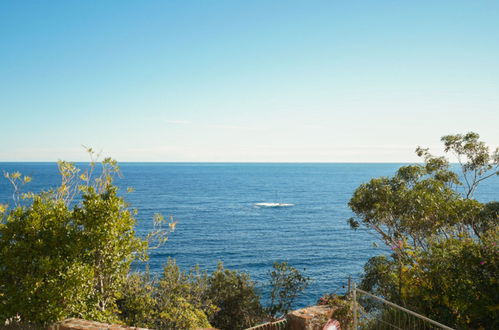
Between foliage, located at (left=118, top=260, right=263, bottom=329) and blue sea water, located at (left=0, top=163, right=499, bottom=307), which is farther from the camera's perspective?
blue sea water, located at (left=0, top=163, right=499, bottom=307)

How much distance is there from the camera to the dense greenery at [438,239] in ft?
25.9

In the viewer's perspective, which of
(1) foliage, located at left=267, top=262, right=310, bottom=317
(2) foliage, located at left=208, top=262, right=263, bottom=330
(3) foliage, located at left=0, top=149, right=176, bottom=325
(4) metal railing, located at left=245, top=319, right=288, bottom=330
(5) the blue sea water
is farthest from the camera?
(5) the blue sea water

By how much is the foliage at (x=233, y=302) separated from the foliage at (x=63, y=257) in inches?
338

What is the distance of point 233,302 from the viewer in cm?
1891

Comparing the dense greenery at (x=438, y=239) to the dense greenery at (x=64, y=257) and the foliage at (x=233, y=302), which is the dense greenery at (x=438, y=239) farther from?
the dense greenery at (x=64, y=257)

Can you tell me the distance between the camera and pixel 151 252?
159 feet

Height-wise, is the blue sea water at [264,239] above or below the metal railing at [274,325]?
below

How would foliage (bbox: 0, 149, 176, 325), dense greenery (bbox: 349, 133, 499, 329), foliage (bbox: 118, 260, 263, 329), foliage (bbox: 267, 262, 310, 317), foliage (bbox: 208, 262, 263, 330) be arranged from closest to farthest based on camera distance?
dense greenery (bbox: 349, 133, 499, 329)
foliage (bbox: 0, 149, 176, 325)
foliage (bbox: 118, 260, 263, 329)
foliage (bbox: 208, 262, 263, 330)
foliage (bbox: 267, 262, 310, 317)

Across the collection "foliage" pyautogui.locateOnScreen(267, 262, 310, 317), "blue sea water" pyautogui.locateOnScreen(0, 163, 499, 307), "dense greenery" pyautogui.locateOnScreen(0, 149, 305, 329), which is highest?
"dense greenery" pyautogui.locateOnScreen(0, 149, 305, 329)

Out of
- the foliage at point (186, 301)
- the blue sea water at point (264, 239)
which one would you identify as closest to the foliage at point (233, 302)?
the foliage at point (186, 301)

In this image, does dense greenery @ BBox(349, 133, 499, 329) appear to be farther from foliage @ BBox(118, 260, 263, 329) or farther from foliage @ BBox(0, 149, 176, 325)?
Result: foliage @ BBox(0, 149, 176, 325)

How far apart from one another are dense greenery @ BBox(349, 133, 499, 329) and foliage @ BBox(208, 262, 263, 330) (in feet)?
20.9

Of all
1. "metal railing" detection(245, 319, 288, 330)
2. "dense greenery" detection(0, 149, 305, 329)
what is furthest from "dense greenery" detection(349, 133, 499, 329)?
"dense greenery" detection(0, 149, 305, 329)

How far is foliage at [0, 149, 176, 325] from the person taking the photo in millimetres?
8898
